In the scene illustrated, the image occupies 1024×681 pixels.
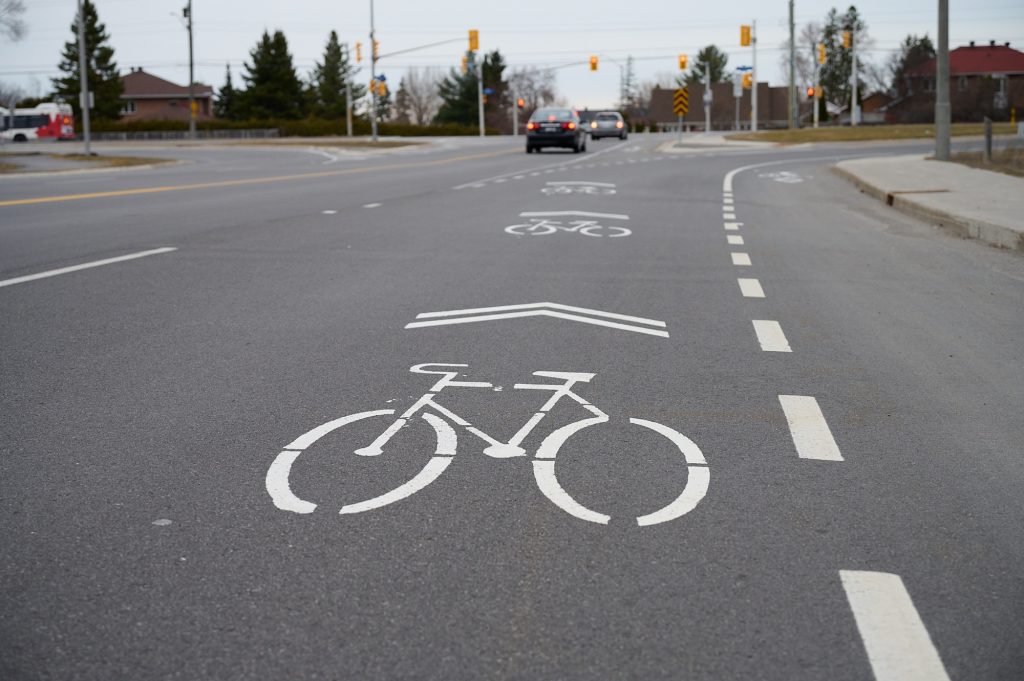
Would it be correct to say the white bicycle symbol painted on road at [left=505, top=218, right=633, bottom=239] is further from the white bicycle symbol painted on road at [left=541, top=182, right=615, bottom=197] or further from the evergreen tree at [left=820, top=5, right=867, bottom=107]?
the evergreen tree at [left=820, top=5, right=867, bottom=107]

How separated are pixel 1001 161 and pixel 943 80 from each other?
373 cm

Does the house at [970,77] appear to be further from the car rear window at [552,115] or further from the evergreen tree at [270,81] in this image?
the car rear window at [552,115]

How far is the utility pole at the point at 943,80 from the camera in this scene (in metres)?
25.2

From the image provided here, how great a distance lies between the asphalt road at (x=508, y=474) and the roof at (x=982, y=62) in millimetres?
114254

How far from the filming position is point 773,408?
5516mm

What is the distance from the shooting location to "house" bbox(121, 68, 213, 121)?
124 metres

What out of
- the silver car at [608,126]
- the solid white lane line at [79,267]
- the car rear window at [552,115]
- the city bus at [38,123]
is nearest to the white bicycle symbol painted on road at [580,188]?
the solid white lane line at [79,267]

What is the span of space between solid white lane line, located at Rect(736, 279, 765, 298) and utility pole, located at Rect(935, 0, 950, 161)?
59.4ft

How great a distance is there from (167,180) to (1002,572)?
84.1 feet

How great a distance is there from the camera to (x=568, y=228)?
14188 millimetres

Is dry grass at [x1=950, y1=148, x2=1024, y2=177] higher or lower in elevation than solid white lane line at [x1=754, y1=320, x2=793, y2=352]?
higher

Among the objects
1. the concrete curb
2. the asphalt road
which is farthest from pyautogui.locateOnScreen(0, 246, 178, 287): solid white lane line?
the concrete curb

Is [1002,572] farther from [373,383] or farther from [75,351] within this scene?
[75,351]

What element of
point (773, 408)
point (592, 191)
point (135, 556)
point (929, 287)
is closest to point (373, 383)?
point (773, 408)
